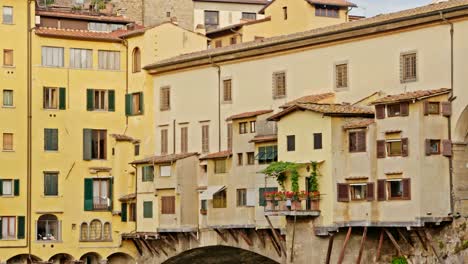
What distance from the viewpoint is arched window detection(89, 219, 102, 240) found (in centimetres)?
7600

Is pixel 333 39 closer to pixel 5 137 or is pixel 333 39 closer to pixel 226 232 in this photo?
pixel 226 232

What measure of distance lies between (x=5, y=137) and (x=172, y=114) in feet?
27.4

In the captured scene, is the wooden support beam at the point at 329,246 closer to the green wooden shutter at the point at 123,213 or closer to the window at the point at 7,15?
the green wooden shutter at the point at 123,213

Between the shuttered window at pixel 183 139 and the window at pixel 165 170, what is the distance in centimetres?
113

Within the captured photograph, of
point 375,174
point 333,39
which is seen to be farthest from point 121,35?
point 375,174

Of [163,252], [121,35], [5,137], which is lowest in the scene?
[163,252]

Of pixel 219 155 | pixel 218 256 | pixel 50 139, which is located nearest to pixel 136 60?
pixel 50 139

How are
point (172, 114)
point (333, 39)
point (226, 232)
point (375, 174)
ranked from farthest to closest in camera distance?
point (172, 114), point (226, 232), point (333, 39), point (375, 174)

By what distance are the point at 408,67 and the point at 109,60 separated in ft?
73.1

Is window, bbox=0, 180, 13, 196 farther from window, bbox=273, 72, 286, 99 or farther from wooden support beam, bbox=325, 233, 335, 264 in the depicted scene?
wooden support beam, bbox=325, 233, 335, 264

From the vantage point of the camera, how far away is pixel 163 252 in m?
73.8

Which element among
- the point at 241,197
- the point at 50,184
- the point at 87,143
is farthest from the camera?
the point at 87,143

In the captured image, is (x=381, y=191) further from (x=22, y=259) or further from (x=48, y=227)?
(x=22, y=259)

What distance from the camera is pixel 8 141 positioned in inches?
2918
